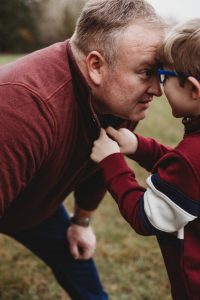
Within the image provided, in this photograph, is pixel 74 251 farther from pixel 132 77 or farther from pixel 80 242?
pixel 132 77

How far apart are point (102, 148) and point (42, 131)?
1.25ft

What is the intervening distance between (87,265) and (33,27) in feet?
126

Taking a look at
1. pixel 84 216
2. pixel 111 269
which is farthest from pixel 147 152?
pixel 111 269

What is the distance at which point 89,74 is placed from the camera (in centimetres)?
228

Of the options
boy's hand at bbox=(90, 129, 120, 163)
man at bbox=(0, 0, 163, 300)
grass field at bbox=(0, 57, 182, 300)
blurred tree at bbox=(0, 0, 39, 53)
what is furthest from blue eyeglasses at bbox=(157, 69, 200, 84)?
blurred tree at bbox=(0, 0, 39, 53)

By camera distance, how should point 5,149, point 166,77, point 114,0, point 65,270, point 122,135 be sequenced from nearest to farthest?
point 5,149, point 166,77, point 114,0, point 122,135, point 65,270

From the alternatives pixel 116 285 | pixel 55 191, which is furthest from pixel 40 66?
pixel 116 285

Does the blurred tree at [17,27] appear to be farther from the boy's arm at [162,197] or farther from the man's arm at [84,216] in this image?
the boy's arm at [162,197]

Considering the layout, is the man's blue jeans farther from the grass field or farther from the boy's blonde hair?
the boy's blonde hair

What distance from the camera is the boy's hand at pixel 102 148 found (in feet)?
7.04

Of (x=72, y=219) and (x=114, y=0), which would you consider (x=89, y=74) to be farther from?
(x=72, y=219)

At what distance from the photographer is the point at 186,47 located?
180cm

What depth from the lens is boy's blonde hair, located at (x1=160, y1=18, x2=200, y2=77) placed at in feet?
5.86

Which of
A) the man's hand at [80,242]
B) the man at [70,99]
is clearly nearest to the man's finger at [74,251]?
the man's hand at [80,242]
